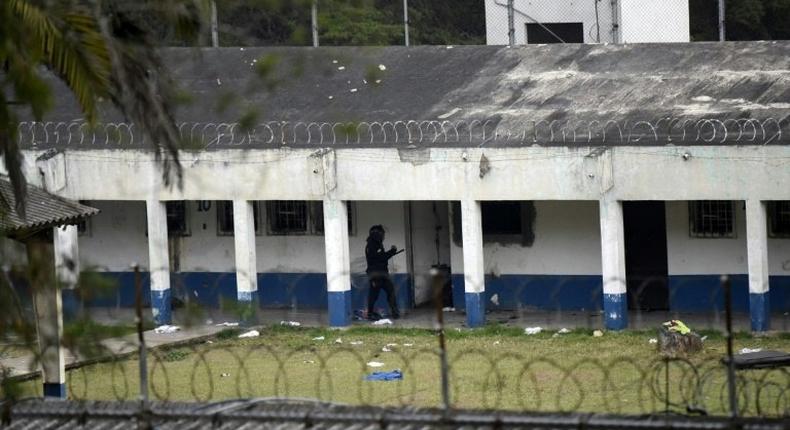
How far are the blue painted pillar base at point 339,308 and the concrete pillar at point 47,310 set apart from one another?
5707 millimetres

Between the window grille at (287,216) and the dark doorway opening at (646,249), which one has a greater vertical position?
the window grille at (287,216)

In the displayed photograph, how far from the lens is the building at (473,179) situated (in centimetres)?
2194

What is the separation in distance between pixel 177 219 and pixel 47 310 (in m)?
9.76

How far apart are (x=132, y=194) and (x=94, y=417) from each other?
15.0 metres

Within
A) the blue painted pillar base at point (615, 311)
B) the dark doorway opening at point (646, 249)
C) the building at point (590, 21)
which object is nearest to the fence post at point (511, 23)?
the building at point (590, 21)

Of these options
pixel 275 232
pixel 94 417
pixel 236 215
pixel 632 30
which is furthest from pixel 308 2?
pixel 632 30

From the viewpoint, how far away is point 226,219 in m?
26.3

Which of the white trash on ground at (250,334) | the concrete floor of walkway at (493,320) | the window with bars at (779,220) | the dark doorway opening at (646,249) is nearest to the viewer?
the concrete floor of walkway at (493,320)

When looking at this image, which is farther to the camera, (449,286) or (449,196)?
(449,286)

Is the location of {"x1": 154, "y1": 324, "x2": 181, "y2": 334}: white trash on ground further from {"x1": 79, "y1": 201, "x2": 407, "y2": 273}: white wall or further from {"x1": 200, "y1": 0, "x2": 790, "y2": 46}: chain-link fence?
{"x1": 200, "y1": 0, "x2": 790, "y2": 46}: chain-link fence

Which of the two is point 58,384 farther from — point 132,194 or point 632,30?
point 632,30

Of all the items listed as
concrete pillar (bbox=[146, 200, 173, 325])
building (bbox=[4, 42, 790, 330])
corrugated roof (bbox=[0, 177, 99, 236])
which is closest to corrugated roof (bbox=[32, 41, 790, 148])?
building (bbox=[4, 42, 790, 330])

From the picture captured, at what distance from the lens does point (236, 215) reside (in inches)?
953

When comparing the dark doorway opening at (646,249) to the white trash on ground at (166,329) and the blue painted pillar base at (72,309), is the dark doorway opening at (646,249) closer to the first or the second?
the white trash on ground at (166,329)
